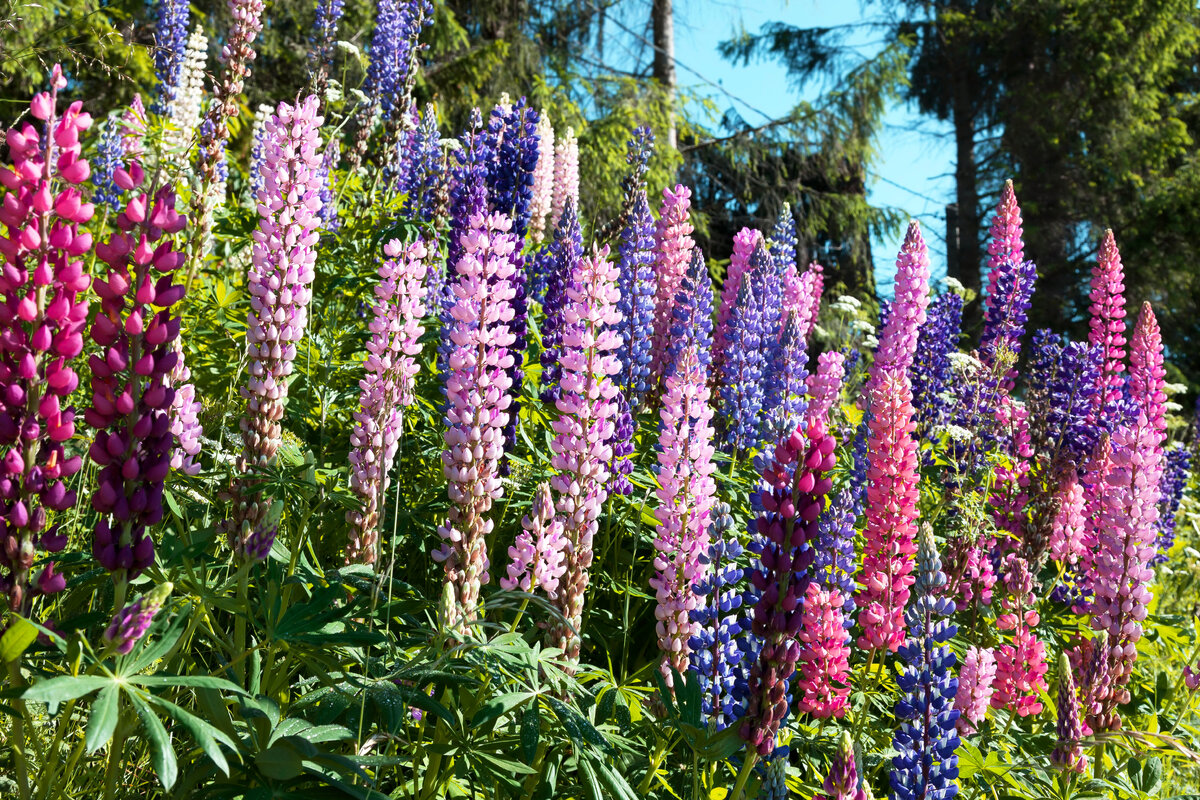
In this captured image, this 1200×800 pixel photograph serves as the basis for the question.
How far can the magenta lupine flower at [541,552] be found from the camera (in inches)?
91.7

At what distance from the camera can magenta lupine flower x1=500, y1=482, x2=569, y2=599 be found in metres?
2.33

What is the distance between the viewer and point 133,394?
1621 millimetres

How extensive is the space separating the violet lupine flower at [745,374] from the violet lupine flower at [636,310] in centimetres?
36

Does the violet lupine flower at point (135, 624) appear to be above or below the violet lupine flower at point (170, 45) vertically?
below

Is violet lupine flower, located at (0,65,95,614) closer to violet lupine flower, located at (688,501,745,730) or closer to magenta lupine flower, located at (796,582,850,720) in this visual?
violet lupine flower, located at (688,501,745,730)

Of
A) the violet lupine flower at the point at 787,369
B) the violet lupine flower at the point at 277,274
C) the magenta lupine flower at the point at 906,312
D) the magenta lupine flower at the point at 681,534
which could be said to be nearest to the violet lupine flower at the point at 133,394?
the violet lupine flower at the point at 277,274

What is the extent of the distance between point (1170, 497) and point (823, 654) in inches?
161

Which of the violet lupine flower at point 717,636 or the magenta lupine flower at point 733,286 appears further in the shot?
the magenta lupine flower at point 733,286

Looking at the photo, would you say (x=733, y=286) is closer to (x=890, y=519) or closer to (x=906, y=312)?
(x=906, y=312)

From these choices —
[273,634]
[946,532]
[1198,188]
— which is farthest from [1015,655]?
[1198,188]

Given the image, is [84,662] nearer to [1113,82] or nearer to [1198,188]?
[1198,188]

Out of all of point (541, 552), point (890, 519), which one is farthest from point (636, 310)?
point (541, 552)

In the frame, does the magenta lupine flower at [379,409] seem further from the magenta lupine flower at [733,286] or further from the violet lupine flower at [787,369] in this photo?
the magenta lupine flower at [733,286]

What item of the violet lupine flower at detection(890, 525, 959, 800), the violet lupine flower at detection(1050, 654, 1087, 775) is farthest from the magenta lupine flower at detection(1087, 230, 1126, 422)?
the violet lupine flower at detection(890, 525, 959, 800)
